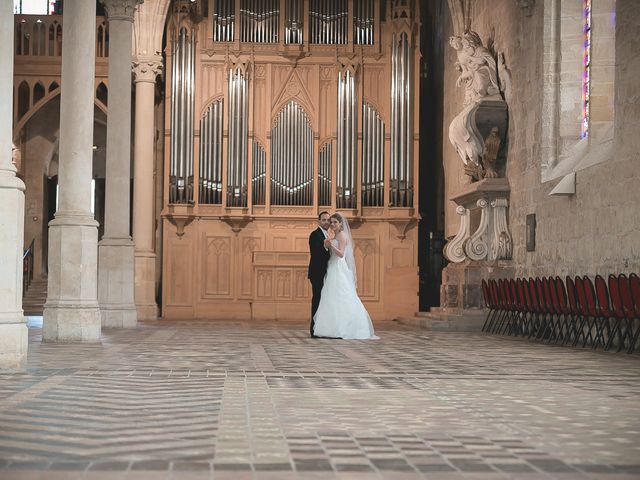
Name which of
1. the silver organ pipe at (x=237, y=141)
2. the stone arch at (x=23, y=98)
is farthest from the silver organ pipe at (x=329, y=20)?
the stone arch at (x=23, y=98)

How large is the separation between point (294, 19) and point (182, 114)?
334cm

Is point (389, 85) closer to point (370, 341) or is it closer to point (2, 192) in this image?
point (370, 341)

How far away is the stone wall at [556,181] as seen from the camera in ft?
44.9

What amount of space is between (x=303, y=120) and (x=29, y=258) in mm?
8279

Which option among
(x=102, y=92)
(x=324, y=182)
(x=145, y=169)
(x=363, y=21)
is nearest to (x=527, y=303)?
(x=324, y=182)

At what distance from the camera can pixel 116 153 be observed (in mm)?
17812

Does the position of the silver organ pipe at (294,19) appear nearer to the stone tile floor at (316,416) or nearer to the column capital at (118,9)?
the column capital at (118,9)

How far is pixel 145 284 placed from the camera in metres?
22.7

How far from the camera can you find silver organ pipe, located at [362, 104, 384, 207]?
24.5 m

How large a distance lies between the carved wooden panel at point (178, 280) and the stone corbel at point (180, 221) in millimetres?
273

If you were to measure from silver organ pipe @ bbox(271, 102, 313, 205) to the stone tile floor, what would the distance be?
42.5ft

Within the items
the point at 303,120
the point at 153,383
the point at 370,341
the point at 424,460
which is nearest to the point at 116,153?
the point at 370,341

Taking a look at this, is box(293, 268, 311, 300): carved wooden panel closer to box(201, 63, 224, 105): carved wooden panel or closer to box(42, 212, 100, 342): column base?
box(201, 63, 224, 105): carved wooden panel

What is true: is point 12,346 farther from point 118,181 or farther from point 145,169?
point 145,169
